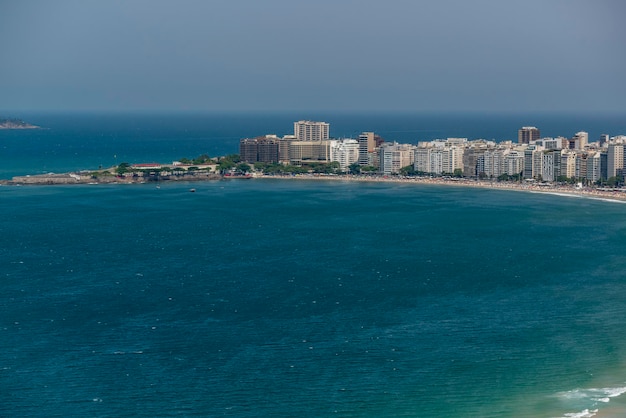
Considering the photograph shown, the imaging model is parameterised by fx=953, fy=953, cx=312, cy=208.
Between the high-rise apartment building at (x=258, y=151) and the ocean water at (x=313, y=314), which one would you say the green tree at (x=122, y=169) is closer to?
the high-rise apartment building at (x=258, y=151)

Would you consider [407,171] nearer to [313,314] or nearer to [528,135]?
[528,135]

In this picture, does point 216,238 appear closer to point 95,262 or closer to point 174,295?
point 95,262

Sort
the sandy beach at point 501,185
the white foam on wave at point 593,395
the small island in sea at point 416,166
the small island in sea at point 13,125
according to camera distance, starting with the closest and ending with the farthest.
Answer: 1. the white foam on wave at point 593,395
2. the sandy beach at point 501,185
3. the small island in sea at point 416,166
4. the small island in sea at point 13,125

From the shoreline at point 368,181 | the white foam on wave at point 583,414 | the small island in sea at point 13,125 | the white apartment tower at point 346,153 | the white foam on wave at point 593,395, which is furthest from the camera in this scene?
the small island in sea at point 13,125

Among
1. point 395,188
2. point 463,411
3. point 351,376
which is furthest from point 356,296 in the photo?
point 395,188

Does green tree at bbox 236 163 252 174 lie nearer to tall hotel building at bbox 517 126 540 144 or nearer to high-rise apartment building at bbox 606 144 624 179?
A: tall hotel building at bbox 517 126 540 144

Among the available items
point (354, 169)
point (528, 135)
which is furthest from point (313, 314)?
point (528, 135)

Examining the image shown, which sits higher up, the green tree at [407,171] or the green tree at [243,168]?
the green tree at [243,168]

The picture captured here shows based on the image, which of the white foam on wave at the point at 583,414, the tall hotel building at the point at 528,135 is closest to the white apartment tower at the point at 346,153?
the tall hotel building at the point at 528,135

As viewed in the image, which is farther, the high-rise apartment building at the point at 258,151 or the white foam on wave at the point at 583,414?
the high-rise apartment building at the point at 258,151
